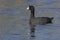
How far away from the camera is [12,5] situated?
1176 centimetres

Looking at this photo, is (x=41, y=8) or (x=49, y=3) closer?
(x=41, y=8)

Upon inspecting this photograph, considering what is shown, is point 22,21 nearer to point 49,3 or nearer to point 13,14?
point 13,14

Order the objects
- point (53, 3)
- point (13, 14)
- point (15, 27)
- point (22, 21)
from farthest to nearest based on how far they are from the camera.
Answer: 1. point (53, 3)
2. point (13, 14)
3. point (22, 21)
4. point (15, 27)

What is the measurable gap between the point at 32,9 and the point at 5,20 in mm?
978

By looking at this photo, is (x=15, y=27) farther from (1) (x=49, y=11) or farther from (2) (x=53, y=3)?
(2) (x=53, y=3)

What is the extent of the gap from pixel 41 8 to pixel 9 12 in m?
1.10

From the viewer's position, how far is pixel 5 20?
32.2 feet

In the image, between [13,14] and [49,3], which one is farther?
[49,3]

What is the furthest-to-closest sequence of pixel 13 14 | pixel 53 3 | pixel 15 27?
pixel 53 3, pixel 13 14, pixel 15 27

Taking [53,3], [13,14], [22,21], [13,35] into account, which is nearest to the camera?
[13,35]

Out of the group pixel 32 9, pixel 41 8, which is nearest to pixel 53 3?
pixel 41 8

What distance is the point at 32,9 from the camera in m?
9.29

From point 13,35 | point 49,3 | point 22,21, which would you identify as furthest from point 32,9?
point 49,3

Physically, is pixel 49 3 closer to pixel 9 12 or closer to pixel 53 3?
pixel 53 3
